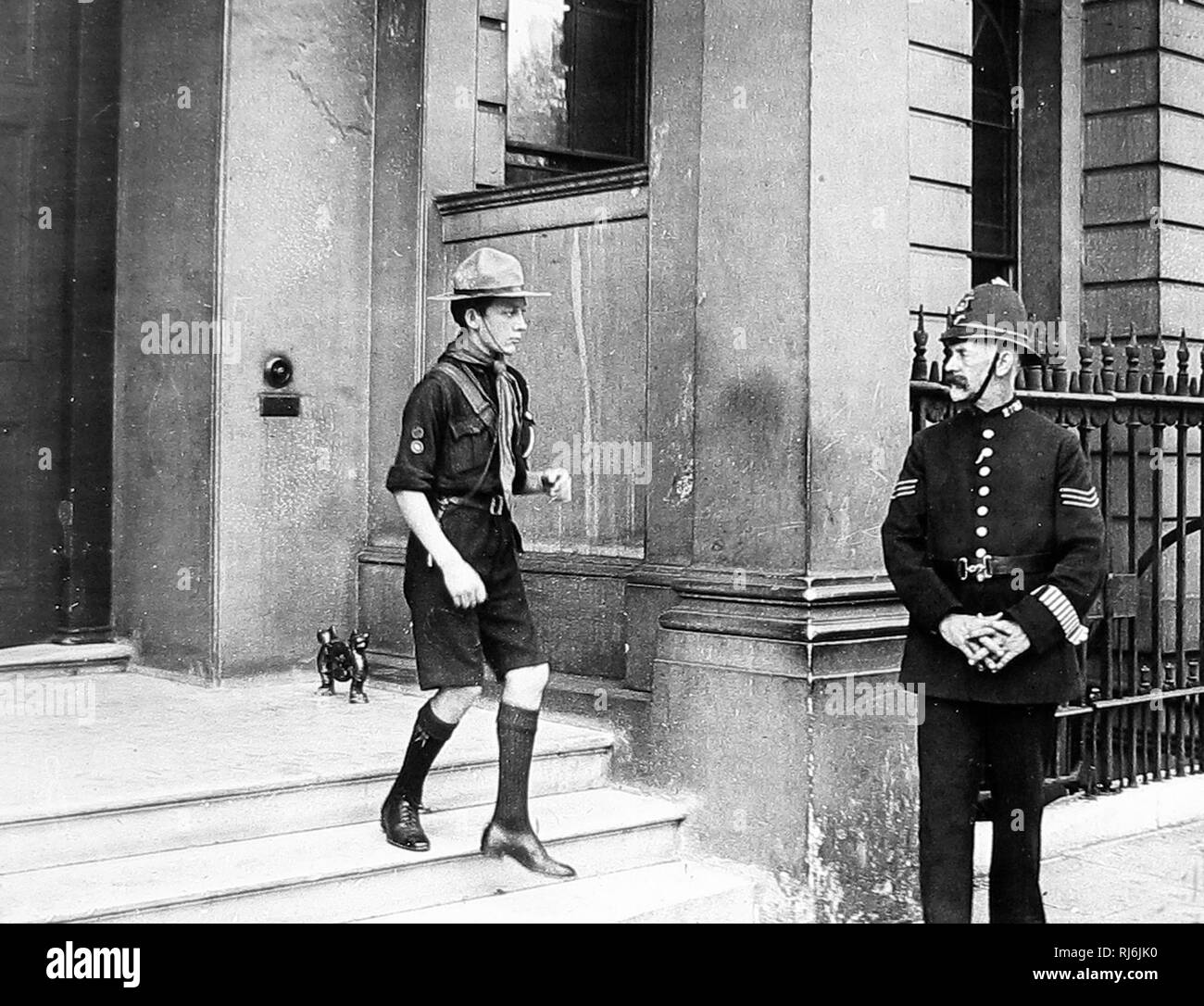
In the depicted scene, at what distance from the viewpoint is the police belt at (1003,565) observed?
16.2 feet

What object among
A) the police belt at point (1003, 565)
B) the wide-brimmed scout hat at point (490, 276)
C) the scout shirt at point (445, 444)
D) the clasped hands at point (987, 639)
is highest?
the wide-brimmed scout hat at point (490, 276)

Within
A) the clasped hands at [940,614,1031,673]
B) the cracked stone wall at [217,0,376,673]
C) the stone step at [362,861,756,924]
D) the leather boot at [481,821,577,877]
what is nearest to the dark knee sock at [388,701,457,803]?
the leather boot at [481,821,577,877]

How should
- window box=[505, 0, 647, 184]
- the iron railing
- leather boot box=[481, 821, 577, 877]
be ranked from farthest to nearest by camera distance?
window box=[505, 0, 647, 184], the iron railing, leather boot box=[481, 821, 577, 877]

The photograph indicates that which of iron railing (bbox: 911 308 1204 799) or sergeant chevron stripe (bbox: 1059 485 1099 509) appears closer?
sergeant chevron stripe (bbox: 1059 485 1099 509)

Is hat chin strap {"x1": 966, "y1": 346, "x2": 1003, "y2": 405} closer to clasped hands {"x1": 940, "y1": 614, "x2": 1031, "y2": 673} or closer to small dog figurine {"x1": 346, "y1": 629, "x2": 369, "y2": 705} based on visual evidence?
clasped hands {"x1": 940, "y1": 614, "x2": 1031, "y2": 673}

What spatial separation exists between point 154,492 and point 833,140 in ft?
13.5

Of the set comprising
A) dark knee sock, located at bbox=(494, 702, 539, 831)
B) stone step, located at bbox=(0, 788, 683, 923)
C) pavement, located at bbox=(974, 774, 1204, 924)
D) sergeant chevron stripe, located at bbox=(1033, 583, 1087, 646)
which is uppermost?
sergeant chevron stripe, located at bbox=(1033, 583, 1087, 646)

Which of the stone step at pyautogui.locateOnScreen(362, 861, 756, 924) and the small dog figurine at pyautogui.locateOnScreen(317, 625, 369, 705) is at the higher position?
the small dog figurine at pyautogui.locateOnScreen(317, 625, 369, 705)

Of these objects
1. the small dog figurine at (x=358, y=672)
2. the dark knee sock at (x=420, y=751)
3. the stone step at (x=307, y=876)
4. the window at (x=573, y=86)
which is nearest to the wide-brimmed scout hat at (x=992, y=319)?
the dark knee sock at (x=420, y=751)

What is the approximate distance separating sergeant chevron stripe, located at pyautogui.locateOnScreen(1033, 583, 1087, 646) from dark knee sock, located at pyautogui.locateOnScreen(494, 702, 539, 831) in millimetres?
1834

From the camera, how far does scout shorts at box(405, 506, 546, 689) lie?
5.37 metres

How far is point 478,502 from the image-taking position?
5453mm

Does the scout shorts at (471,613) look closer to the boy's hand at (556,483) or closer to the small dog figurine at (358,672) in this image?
the boy's hand at (556,483)
